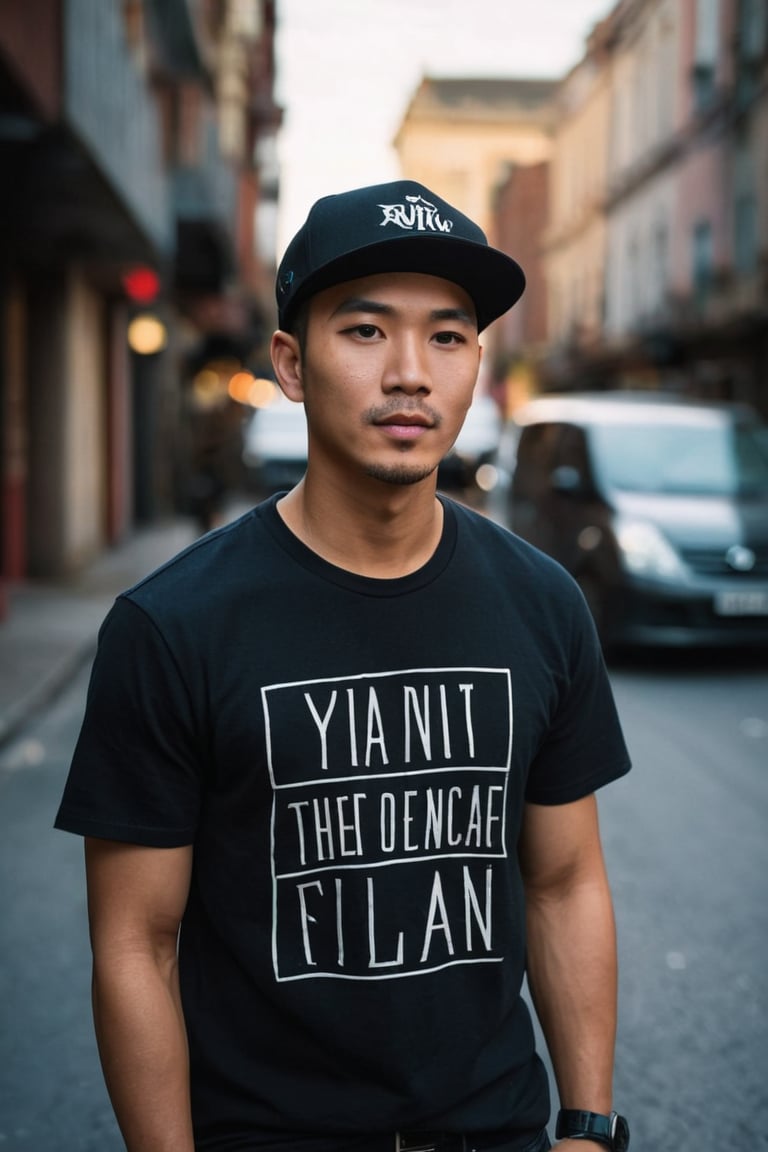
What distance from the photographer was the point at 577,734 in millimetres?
2053

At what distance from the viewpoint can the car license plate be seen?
998 centimetres

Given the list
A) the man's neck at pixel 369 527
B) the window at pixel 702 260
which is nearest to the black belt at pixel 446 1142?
the man's neck at pixel 369 527

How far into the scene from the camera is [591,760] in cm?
207

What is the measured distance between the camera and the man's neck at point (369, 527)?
6.35ft

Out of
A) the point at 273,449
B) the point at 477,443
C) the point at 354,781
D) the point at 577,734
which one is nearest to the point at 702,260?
the point at 477,443

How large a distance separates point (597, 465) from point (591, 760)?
9.02 meters

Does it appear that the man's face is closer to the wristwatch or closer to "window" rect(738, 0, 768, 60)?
the wristwatch

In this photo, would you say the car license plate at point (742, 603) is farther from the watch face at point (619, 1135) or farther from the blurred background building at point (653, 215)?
the blurred background building at point (653, 215)

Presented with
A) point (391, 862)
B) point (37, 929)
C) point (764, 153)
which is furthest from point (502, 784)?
point (764, 153)

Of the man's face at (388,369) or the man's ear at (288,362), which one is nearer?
the man's face at (388,369)

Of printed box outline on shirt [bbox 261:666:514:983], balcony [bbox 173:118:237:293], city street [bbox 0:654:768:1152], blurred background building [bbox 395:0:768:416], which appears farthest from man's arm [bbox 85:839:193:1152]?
blurred background building [bbox 395:0:768:416]

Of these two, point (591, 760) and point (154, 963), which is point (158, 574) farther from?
point (591, 760)

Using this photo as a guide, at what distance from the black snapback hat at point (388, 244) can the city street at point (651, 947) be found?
227 cm

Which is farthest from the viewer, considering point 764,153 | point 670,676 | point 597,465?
point 764,153
